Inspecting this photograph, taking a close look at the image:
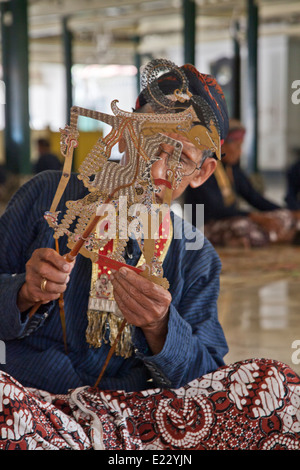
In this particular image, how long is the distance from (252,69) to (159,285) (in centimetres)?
937

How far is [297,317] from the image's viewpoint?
411 cm

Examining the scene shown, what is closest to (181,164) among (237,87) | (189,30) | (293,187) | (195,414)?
(195,414)

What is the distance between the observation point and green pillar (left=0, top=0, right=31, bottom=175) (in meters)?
8.55

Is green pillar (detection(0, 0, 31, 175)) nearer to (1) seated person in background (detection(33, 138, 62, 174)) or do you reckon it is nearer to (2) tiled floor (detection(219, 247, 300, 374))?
(1) seated person in background (detection(33, 138, 62, 174))

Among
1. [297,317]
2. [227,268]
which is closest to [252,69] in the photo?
[227,268]

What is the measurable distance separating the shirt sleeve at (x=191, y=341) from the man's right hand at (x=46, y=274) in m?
0.26

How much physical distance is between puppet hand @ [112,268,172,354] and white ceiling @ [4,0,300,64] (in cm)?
1027

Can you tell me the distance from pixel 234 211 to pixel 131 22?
8.27 meters

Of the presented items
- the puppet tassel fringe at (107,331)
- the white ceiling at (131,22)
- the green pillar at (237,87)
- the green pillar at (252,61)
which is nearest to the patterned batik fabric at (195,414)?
the puppet tassel fringe at (107,331)

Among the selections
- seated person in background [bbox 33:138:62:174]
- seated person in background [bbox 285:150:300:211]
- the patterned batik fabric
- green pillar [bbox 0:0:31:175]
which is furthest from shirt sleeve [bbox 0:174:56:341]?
green pillar [bbox 0:0:31:175]

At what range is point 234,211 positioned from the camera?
21.5 feet

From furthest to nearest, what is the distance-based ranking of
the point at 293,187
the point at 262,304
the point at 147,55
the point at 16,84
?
the point at 147,55
the point at 16,84
the point at 293,187
the point at 262,304

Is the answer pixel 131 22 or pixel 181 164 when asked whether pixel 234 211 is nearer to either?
pixel 181 164

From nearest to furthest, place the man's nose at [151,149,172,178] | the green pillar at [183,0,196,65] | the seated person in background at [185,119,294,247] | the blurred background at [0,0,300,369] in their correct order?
the man's nose at [151,149,172,178] → the blurred background at [0,0,300,369] → the seated person in background at [185,119,294,247] → the green pillar at [183,0,196,65]
